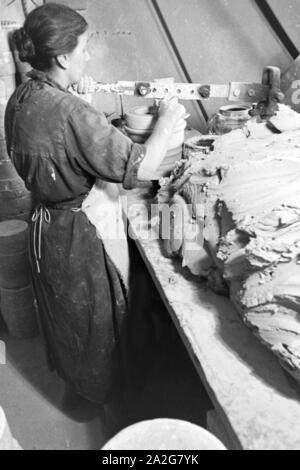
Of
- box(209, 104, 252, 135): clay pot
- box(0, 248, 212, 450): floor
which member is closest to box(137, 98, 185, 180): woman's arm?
box(209, 104, 252, 135): clay pot

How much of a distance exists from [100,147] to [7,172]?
6.96 ft

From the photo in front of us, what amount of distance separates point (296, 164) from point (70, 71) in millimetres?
1135

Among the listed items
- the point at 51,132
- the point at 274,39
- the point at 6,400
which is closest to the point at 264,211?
the point at 51,132

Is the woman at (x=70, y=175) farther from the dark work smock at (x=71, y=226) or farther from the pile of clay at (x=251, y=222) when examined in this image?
the pile of clay at (x=251, y=222)

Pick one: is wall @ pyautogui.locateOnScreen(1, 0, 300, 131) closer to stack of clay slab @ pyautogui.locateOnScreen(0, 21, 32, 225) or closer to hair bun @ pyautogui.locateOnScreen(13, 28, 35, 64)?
stack of clay slab @ pyautogui.locateOnScreen(0, 21, 32, 225)

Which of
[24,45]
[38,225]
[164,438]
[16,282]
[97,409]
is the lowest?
[97,409]

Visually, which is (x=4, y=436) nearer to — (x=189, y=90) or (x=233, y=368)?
(x=233, y=368)

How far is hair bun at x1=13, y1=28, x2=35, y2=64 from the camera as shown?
1927mm

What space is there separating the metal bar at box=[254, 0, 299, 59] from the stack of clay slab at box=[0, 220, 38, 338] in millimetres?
2732

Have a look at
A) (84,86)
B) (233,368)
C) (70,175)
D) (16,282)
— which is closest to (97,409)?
(16,282)

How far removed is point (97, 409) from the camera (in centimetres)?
289

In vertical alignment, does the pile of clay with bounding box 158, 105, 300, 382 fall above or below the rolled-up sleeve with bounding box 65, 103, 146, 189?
below

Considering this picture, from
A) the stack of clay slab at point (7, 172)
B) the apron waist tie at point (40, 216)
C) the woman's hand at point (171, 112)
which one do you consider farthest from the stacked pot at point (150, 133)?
the stack of clay slab at point (7, 172)

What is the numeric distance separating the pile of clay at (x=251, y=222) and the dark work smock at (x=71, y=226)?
0.43 m
